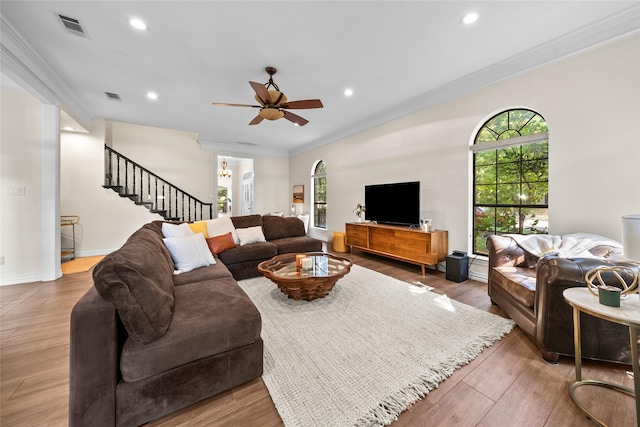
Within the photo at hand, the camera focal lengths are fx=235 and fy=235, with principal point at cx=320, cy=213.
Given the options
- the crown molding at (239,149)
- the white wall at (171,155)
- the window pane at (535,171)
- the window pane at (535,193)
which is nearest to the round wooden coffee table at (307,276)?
the window pane at (535,193)

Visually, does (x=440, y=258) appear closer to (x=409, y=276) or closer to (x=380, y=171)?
(x=409, y=276)

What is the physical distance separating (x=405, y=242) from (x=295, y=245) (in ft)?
6.17

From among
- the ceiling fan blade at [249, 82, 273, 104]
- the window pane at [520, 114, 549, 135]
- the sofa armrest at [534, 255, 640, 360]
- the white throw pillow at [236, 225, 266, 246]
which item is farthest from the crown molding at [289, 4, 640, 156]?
the white throw pillow at [236, 225, 266, 246]

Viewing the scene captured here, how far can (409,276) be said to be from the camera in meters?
3.69

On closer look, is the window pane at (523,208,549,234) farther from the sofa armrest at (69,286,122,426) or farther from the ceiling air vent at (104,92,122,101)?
the ceiling air vent at (104,92,122,101)

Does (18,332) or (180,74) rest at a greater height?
(180,74)

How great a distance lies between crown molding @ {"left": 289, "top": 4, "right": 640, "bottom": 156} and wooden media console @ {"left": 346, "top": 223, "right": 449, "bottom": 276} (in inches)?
86.4

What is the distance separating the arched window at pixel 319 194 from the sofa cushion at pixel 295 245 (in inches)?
110

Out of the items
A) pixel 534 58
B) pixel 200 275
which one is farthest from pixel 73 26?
pixel 534 58

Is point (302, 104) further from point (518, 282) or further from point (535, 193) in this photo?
point (535, 193)

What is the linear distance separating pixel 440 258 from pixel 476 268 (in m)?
0.49

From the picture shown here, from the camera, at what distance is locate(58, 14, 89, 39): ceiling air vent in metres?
2.41

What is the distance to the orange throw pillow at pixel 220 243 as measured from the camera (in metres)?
3.45

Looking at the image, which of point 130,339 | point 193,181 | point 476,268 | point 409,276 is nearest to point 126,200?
point 193,181
